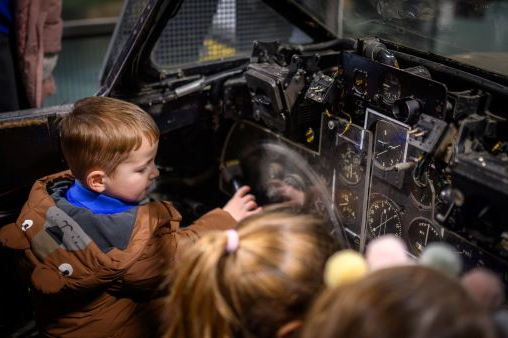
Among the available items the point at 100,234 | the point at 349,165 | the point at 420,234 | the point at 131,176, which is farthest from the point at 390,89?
the point at 100,234

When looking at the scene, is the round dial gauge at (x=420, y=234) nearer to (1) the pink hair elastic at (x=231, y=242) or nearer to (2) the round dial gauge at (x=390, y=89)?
(2) the round dial gauge at (x=390, y=89)

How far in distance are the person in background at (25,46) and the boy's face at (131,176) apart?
4.00 feet

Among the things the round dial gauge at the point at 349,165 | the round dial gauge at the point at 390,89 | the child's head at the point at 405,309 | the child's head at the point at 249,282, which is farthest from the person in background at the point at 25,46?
the child's head at the point at 405,309

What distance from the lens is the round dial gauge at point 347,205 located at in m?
2.01

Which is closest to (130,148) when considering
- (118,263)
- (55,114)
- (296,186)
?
(118,263)

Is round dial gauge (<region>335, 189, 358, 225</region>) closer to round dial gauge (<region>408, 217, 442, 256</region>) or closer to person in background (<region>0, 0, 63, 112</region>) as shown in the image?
round dial gauge (<region>408, 217, 442, 256</region>)

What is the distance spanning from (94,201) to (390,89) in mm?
990

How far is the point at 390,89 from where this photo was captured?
1.73 m

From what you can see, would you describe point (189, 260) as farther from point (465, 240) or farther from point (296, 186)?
point (296, 186)

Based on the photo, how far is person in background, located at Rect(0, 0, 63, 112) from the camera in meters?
2.60

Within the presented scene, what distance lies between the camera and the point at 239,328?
1120 millimetres

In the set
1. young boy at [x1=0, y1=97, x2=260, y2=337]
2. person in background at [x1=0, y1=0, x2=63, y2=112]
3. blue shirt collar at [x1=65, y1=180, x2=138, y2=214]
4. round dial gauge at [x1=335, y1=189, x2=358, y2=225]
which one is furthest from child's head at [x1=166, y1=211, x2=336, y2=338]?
person in background at [x1=0, y1=0, x2=63, y2=112]

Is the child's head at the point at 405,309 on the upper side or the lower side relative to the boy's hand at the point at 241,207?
upper

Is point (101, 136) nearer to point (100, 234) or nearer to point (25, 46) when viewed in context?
point (100, 234)
